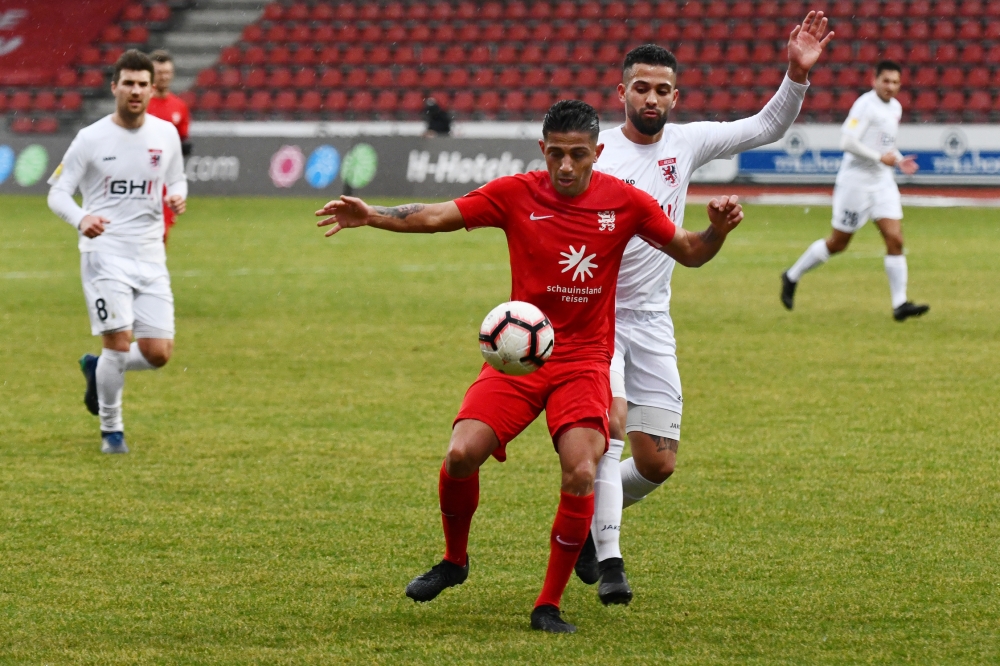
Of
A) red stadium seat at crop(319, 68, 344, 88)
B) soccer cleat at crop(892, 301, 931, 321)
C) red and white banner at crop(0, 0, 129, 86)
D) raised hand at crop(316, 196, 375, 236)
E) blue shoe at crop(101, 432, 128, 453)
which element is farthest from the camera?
red and white banner at crop(0, 0, 129, 86)

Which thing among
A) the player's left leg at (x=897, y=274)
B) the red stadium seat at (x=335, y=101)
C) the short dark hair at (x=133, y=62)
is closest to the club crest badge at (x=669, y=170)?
the short dark hair at (x=133, y=62)

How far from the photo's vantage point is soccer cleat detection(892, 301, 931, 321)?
13234mm

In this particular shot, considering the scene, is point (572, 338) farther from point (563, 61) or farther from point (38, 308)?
point (563, 61)

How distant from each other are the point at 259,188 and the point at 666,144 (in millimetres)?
21343

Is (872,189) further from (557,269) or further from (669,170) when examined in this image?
(557,269)

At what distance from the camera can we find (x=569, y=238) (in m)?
5.21

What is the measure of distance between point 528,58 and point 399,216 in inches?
1094

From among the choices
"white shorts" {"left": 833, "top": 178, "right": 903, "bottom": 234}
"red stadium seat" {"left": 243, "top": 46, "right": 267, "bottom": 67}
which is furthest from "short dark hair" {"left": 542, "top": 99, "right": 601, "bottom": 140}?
"red stadium seat" {"left": 243, "top": 46, "right": 267, "bottom": 67}

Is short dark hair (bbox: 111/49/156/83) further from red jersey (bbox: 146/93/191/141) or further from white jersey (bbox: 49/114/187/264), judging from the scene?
red jersey (bbox: 146/93/191/141)

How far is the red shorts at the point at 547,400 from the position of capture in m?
5.08

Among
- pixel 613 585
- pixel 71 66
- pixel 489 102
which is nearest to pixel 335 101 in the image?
pixel 489 102

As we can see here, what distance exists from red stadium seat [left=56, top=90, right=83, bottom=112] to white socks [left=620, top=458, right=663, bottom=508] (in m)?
29.7

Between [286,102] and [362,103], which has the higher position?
[362,103]

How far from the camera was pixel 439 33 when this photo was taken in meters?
33.7
